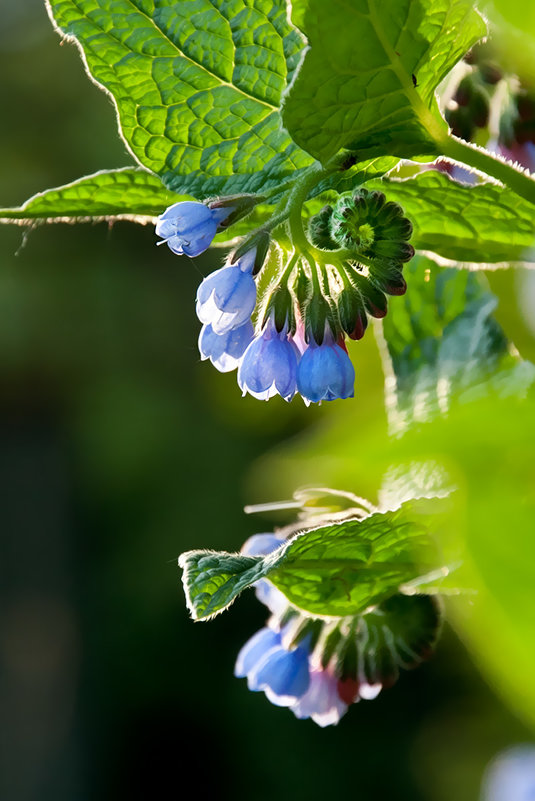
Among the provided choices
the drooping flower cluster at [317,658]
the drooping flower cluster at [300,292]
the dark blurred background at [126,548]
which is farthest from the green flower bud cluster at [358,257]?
the dark blurred background at [126,548]

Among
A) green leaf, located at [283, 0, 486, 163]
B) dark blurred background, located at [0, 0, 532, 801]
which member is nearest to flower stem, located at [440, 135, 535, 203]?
green leaf, located at [283, 0, 486, 163]

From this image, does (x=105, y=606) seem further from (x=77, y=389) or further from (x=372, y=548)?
(x=372, y=548)

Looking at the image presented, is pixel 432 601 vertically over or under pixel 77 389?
under

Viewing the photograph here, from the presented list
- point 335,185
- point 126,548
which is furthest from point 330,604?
point 126,548

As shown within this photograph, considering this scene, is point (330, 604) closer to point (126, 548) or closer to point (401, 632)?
point (401, 632)

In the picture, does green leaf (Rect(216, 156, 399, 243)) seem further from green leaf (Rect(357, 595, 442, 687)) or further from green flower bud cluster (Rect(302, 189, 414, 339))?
green leaf (Rect(357, 595, 442, 687))

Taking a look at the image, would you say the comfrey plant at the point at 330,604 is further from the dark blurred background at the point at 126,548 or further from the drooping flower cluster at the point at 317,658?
the dark blurred background at the point at 126,548

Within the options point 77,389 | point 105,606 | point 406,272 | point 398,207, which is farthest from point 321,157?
point 77,389
